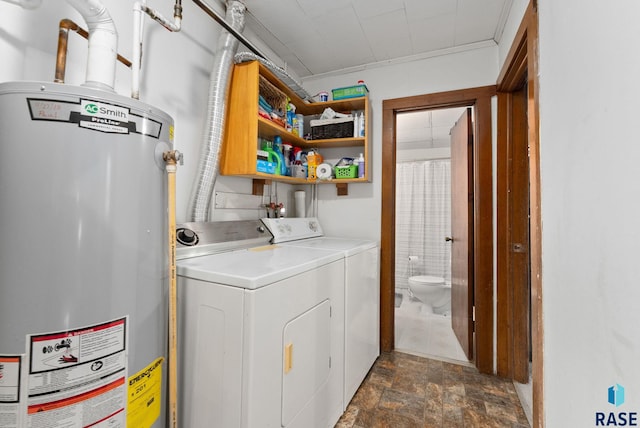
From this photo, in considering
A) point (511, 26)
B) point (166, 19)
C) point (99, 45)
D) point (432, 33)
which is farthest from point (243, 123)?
point (511, 26)

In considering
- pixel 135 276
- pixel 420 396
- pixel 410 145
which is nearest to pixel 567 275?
pixel 420 396

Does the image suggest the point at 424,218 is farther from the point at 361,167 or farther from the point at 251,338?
the point at 251,338

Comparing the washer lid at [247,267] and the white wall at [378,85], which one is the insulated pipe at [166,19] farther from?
the white wall at [378,85]

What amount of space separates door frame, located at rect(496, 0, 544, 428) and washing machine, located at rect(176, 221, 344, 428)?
3.06 ft

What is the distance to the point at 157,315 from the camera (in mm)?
899

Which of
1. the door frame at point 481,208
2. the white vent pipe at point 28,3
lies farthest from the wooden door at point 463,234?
the white vent pipe at point 28,3

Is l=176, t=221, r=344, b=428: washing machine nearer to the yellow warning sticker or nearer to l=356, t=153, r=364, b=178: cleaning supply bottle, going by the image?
the yellow warning sticker

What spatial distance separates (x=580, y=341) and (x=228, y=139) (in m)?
1.86

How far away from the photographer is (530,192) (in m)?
1.28

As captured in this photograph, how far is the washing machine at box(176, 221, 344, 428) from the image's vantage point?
0.88m

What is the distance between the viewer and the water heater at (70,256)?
0.66 meters

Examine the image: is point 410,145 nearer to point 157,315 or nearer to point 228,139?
point 228,139

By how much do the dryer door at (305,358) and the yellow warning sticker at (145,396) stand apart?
1.40 ft

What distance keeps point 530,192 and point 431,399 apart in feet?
4.60
